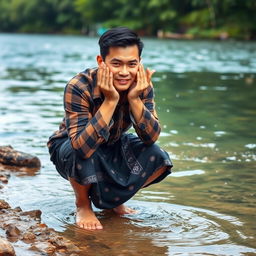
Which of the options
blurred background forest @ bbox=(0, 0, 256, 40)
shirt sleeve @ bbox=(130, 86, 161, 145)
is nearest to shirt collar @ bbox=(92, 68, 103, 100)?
shirt sleeve @ bbox=(130, 86, 161, 145)

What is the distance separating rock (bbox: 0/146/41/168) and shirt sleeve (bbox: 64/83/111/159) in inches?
78.2

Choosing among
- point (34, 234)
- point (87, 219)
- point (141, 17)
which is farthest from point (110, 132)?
point (141, 17)

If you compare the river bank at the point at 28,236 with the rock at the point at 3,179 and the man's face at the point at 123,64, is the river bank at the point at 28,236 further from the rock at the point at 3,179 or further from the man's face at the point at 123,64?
the man's face at the point at 123,64

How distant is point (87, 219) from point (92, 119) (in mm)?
686

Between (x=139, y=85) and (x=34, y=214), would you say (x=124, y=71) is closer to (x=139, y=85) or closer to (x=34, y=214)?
(x=139, y=85)

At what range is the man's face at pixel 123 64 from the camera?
409cm

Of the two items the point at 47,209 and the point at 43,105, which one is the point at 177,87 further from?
the point at 47,209

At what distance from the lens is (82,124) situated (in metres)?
4.12

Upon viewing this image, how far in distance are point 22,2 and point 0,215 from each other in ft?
325

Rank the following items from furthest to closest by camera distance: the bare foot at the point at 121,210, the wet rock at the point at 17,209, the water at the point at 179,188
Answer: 1. the bare foot at the point at 121,210
2. the wet rock at the point at 17,209
3. the water at the point at 179,188

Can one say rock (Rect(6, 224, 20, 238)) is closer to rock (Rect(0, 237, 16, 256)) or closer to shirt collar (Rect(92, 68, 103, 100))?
rock (Rect(0, 237, 16, 256))

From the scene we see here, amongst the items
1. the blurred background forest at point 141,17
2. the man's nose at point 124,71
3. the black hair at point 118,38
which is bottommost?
the blurred background forest at point 141,17

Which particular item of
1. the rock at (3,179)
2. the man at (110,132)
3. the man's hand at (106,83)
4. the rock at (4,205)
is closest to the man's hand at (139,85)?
the man at (110,132)

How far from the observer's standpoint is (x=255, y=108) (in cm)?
1066
